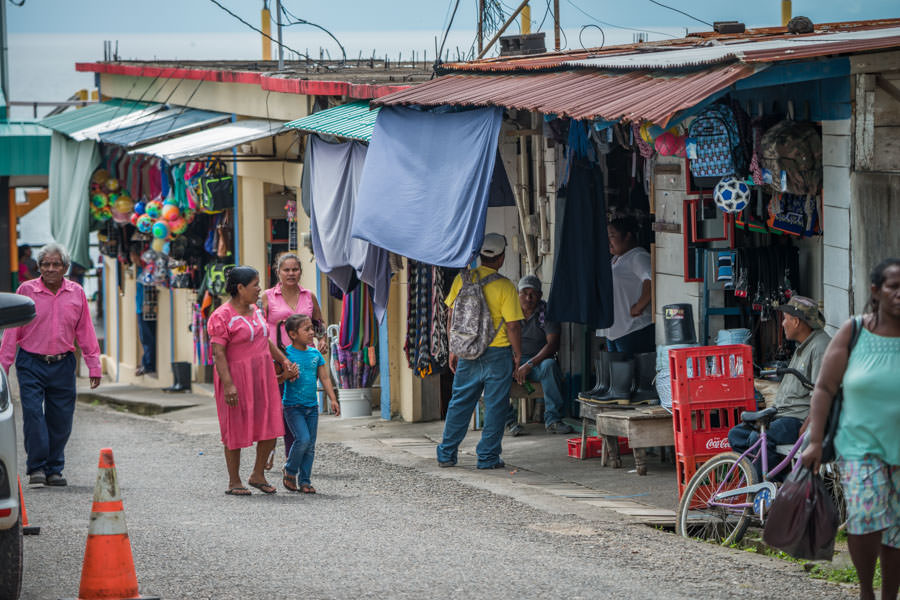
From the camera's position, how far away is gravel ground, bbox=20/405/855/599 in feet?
22.5

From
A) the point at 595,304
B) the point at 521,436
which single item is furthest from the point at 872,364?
the point at 521,436

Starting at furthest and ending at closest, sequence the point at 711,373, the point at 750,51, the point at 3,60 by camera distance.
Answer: the point at 3,60, the point at 711,373, the point at 750,51

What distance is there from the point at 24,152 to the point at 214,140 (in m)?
13.0

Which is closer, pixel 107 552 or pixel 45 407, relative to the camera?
pixel 107 552

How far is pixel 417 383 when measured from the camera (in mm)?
14422

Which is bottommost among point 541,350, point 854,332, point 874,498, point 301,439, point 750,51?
point 301,439

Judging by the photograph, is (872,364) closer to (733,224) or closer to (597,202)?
(733,224)

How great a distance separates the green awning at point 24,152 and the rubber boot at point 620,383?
63.5ft

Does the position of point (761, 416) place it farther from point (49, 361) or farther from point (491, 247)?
point (49, 361)

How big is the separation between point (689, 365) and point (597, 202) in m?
3.39

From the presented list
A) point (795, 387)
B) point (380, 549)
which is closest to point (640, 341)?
point (795, 387)

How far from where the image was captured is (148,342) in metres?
23.8

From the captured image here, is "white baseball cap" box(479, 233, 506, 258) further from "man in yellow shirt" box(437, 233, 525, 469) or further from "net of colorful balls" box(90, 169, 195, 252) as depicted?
"net of colorful balls" box(90, 169, 195, 252)

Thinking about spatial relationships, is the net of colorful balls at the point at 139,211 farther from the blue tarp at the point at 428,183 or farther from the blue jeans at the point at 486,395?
the blue jeans at the point at 486,395
